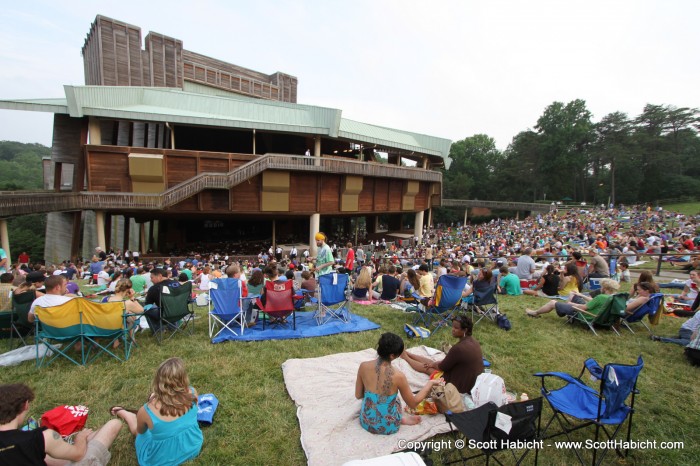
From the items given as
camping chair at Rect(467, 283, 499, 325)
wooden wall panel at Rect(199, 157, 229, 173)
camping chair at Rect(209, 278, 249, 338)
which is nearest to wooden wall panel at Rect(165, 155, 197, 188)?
wooden wall panel at Rect(199, 157, 229, 173)

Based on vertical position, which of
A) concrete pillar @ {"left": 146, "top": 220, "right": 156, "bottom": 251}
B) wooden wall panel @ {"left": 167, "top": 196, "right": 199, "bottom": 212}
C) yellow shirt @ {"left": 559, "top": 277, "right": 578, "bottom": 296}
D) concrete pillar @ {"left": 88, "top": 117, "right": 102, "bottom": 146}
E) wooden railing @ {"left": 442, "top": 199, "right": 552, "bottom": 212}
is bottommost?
concrete pillar @ {"left": 146, "top": 220, "right": 156, "bottom": 251}

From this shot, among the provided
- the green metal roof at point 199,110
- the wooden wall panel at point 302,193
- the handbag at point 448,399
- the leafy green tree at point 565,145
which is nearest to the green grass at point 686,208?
the leafy green tree at point 565,145

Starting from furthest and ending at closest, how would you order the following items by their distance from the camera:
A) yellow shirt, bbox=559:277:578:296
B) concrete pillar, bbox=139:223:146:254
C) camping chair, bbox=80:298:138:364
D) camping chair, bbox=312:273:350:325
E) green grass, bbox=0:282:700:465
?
concrete pillar, bbox=139:223:146:254, yellow shirt, bbox=559:277:578:296, camping chair, bbox=312:273:350:325, camping chair, bbox=80:298:138:364, green grass, bbox=0:282:700:465

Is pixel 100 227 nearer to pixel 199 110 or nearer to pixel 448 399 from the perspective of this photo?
pixel 199 110

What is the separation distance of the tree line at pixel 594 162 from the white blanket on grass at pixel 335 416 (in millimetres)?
59569

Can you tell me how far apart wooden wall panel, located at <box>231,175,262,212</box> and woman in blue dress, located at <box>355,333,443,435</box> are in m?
20.1

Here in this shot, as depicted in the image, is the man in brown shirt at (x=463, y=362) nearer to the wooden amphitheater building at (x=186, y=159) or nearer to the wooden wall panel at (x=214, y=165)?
the wooden amphitheater building at (x=186, y=159)

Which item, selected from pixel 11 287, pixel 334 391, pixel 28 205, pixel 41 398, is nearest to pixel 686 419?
pixel 334 391

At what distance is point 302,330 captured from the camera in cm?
686

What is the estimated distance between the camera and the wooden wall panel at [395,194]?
2967 cm

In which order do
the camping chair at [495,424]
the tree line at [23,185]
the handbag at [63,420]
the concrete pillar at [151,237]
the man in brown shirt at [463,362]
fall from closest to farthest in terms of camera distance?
1. the camping chair at [495,424]
2. the handbag at [63,420]
3. the man in brown shirt at [463,362]
4. the concrete pillar at [151,237]
5. the tree line at [23,185]

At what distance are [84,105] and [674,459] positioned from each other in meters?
24.9

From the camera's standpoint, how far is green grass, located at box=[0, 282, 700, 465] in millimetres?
3486

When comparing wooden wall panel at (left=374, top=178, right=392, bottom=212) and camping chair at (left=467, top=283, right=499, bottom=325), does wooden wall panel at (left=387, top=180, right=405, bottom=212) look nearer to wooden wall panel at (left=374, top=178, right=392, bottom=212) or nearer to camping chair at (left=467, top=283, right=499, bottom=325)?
wooden wall panel at (left=374, top=178, right=392, bottom=212)
